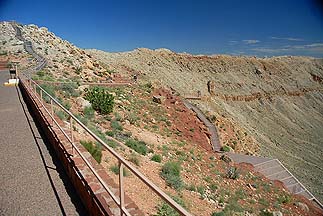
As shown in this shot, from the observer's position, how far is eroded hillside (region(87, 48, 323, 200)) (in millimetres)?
33875

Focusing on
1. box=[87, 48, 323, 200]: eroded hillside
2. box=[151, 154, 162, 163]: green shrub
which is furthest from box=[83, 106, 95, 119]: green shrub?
box=[87, 48, 323, 200]: eroded hillside

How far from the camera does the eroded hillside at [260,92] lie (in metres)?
33.9

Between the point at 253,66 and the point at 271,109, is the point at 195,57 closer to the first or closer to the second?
the point at 253,66

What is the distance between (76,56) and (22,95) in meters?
25.2

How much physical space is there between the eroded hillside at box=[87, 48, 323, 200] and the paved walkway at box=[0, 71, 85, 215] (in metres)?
20.8

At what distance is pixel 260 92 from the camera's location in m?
54.7

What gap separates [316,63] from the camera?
249 feet

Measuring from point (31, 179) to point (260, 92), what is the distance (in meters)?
53.4

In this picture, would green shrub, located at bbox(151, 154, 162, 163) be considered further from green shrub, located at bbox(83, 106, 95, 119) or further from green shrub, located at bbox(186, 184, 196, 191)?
green shrub, located at bbox(83, 106, 95, 119)

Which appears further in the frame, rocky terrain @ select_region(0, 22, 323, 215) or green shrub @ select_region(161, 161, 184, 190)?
rocky terrain @ select_region(0, 22, 323, 215)

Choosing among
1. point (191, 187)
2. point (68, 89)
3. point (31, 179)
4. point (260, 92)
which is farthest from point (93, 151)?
point (260, 92)

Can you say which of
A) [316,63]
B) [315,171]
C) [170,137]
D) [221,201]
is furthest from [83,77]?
[316,63]

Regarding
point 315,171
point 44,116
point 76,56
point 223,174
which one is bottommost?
point 315,171

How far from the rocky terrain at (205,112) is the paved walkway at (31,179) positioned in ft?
7.25
